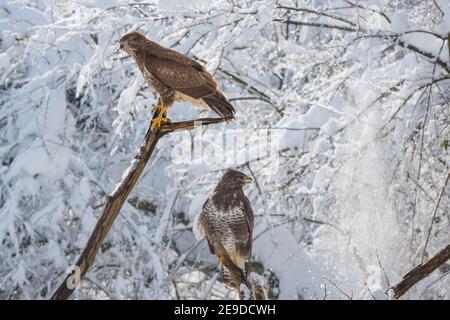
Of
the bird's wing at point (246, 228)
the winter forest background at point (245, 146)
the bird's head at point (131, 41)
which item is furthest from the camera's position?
the winter forest background at point (245, 146)

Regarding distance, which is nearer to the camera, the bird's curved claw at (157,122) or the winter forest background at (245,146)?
the bird's curved claw at (157,122)

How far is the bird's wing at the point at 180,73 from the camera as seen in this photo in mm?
2697

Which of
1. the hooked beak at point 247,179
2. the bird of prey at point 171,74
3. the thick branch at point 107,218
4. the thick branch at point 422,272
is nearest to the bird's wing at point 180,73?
the bird of prey at point 171,74

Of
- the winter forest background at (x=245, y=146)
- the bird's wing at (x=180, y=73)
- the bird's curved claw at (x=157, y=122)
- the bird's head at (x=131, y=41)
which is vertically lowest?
the bird's curved claw at (x=157, y=122)

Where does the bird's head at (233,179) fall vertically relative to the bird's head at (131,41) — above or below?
below

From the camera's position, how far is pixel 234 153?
230 inches

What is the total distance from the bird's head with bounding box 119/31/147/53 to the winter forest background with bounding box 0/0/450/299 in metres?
2.13

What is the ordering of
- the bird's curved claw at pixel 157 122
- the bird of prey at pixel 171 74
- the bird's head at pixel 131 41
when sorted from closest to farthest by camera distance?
the bird's curved claw at pixel 157 122 < the bird of prey at pixel 171 74 < the bird's head at pixel 131 41

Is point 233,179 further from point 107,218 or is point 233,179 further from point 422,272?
point 107,218

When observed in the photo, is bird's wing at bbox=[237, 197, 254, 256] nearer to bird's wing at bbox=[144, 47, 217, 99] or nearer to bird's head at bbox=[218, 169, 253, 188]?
bird's head at bbox=[218, 169, 253, 188]

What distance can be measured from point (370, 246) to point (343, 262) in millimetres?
542

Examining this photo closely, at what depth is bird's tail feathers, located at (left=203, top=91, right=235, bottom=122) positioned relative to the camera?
7.80 ft

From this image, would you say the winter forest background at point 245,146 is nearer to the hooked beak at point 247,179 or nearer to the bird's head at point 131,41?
the hooked beak at point 247,179
